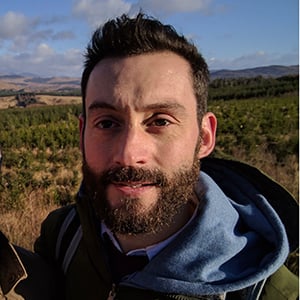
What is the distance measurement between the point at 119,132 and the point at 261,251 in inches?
25.8

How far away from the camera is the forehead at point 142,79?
4.66ft

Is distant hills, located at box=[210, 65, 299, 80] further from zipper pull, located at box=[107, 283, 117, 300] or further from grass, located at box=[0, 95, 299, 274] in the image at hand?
zipper pull, located at box=[107, 283, 117, 300]

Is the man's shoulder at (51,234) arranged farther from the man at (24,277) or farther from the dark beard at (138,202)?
the dark beard at (138,202)

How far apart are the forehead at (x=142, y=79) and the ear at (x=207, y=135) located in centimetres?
18

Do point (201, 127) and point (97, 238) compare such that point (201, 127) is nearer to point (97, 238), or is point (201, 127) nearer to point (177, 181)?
point (177, 181)

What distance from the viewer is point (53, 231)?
1754mm

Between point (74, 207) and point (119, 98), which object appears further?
point (74, 207)

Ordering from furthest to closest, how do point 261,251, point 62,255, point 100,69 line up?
point 62,255 < point 100,69 < point 261,251

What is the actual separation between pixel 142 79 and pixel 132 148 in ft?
0.88

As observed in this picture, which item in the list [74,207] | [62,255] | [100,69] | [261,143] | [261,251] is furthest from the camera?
[261,143]

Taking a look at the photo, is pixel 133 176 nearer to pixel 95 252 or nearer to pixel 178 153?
pixel 178 153

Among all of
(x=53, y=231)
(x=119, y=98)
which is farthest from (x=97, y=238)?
(x=119, y=98)

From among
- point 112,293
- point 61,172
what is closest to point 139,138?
point 112,293

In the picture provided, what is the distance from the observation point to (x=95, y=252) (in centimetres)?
146
